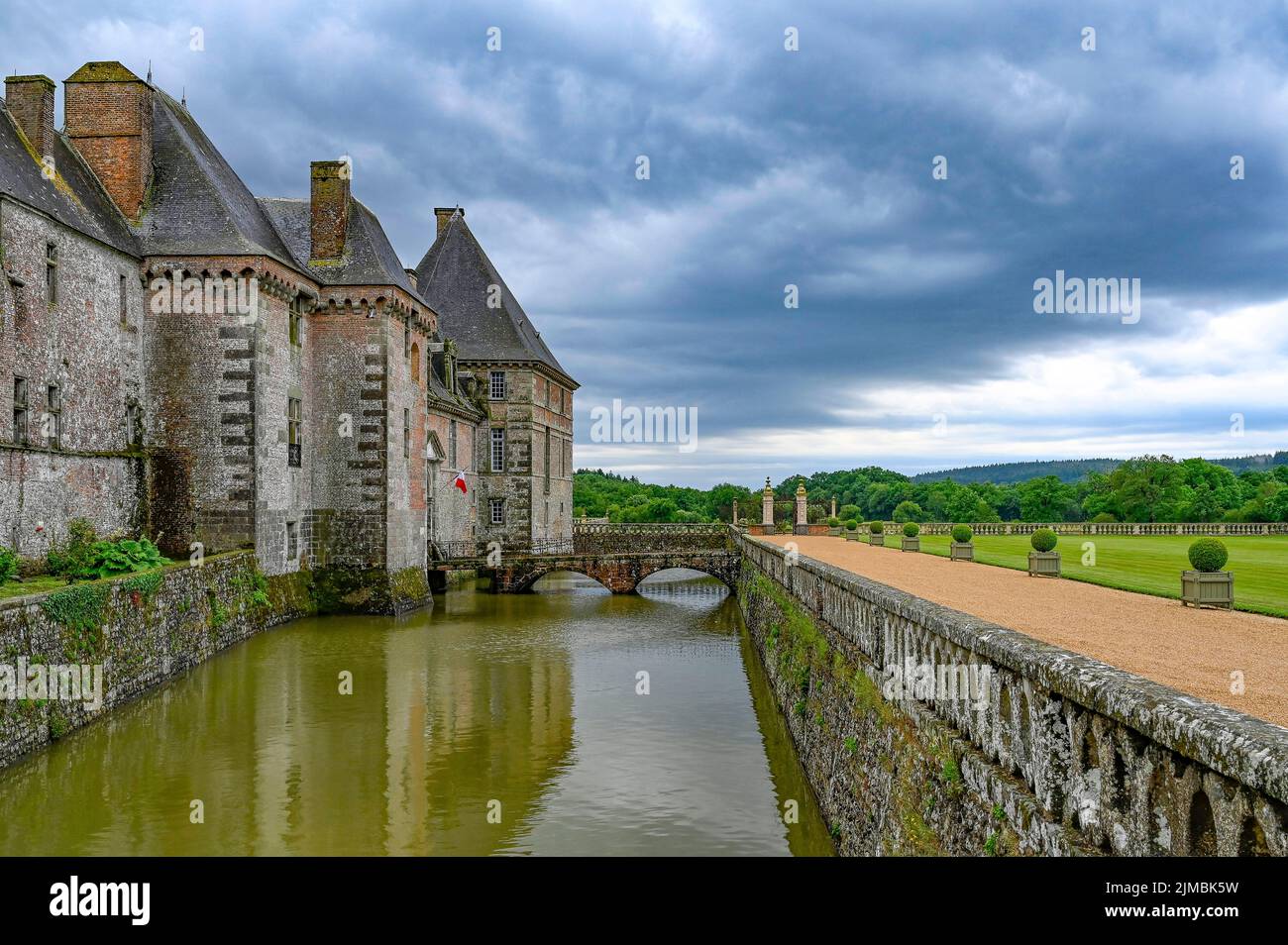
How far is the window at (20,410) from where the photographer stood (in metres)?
21.5

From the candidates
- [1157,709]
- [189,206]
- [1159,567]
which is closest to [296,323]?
[189,206]

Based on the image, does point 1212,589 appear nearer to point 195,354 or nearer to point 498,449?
point 195,354

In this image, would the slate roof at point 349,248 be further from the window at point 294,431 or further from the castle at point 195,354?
the window at point 294,431

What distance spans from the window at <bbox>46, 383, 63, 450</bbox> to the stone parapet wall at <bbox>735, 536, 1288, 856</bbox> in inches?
785

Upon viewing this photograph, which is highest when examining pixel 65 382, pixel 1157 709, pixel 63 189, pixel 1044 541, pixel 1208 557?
pixel 63 189

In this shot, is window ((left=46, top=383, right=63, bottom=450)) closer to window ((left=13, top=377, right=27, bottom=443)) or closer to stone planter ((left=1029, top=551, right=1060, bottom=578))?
window ((left=13, top=377, right=27, bottom=443))

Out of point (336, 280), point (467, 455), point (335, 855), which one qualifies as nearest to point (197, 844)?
point (335, 855)

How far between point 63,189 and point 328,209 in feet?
30.6

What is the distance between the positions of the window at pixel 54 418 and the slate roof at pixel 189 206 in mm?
5901

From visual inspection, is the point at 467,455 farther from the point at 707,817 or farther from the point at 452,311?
the point at 707,817

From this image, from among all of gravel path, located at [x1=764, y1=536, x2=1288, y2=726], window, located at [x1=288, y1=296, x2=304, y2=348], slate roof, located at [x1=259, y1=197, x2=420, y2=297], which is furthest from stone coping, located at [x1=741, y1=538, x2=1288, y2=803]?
slate roof, located at [x1=259, y1=197, x2=420, y2=297]

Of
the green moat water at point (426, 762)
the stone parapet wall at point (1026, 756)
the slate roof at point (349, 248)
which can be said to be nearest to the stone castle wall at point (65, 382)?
the green moat water at point (426, 762)

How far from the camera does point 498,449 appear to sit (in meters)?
49.7

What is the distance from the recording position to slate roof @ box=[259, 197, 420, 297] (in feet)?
105
